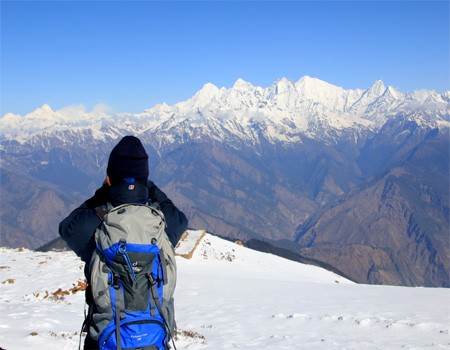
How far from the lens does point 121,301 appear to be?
15.2 ft

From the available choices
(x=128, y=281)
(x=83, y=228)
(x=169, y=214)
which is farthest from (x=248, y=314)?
(x=83, y=228)

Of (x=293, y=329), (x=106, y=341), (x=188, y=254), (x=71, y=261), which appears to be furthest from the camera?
(x=188, y=254)

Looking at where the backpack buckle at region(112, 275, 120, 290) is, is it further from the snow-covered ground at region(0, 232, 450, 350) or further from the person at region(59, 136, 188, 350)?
the snow-covered ground at region(0, 232, 450, 350)

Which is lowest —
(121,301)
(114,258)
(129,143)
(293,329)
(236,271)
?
(236,271)

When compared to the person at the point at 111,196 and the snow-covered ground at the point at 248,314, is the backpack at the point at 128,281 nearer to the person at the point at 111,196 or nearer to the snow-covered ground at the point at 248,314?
the person at the point at 111,196

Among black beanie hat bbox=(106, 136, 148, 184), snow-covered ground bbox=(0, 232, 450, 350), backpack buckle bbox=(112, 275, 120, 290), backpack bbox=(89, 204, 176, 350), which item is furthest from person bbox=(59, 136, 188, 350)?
snow-covered ground bbox=(0, 232, 450, 350)

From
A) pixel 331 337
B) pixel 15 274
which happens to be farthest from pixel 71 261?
pixel 331 337

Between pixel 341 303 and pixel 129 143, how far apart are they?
483 inches

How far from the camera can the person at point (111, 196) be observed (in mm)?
4789

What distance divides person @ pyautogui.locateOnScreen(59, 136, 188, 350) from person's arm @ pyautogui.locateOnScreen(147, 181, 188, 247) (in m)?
0.16

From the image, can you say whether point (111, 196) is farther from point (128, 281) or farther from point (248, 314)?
point (248, 314)

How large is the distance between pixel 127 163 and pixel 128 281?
3.94ft

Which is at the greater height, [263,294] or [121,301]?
[121,301]

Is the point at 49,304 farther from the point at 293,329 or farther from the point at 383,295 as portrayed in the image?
the point at 383,295
